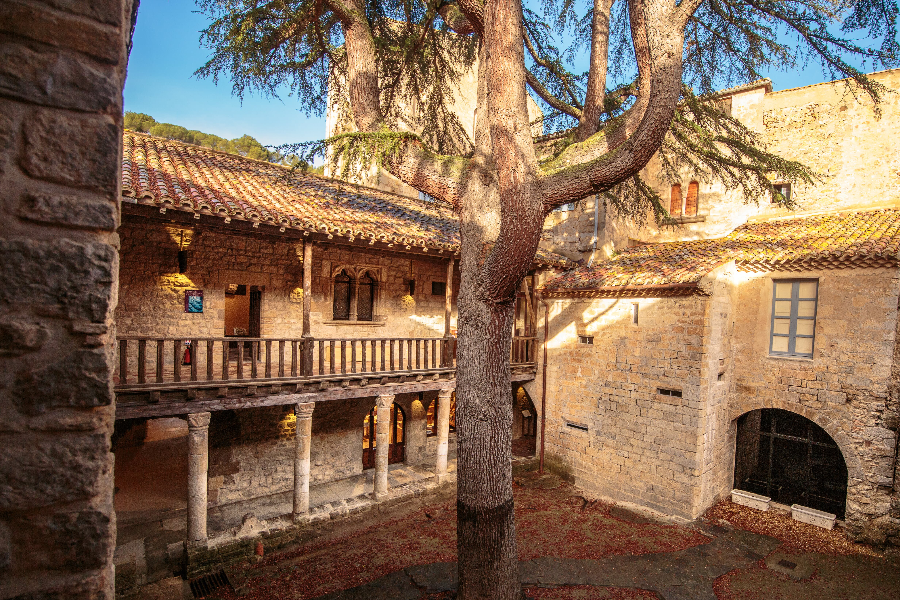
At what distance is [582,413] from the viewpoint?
1194cm

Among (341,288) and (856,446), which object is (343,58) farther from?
(856,446)

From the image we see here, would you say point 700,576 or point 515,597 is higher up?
point 515,597

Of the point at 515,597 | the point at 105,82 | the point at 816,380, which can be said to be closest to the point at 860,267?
the point at 816,380

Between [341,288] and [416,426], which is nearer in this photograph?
[341,288]

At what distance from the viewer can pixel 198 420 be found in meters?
7.73

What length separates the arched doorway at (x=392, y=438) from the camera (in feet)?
40.7

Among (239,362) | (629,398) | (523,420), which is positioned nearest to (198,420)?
(239,362)

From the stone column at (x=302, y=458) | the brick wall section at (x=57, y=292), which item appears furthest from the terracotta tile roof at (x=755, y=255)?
the brick wall section at (x=57, y=292)

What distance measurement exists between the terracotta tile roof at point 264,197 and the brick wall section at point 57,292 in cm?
530

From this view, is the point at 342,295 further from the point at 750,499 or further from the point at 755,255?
the point at 750,499

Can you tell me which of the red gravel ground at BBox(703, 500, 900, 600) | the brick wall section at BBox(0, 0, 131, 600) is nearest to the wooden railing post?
the brick wall section at BBox(0, 0, 131, 600)

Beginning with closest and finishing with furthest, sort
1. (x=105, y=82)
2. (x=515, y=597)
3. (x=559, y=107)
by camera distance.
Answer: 1. (x=105, y=82)
2. (x=515, y=597)
3. (x=559, y=107)

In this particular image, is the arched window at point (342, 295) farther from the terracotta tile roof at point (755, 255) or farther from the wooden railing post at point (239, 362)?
the terracotta tile roof at point (755, 255)

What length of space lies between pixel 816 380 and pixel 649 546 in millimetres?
5229
